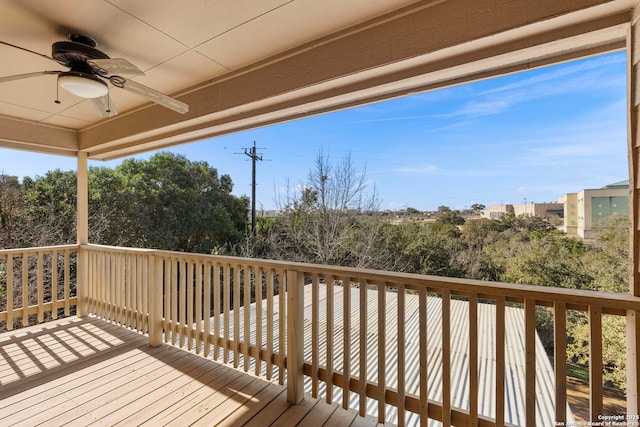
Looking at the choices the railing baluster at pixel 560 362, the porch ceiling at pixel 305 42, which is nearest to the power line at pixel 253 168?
the porch ceiling at pixel 305 42

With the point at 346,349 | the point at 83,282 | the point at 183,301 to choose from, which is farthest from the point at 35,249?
the point at 346,349

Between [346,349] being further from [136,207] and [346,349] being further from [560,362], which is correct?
[136,207]

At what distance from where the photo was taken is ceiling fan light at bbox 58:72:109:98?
1.68 m

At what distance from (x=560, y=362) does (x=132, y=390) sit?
107 inches

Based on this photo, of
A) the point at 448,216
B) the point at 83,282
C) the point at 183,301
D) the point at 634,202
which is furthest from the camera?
the point at 448,216

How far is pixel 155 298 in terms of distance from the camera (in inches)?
111

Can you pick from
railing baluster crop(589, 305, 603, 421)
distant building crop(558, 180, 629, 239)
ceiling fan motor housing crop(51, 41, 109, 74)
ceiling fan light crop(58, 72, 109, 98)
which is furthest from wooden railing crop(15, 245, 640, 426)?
ceiling fan motor housing crop(51, 41, 109, 74)

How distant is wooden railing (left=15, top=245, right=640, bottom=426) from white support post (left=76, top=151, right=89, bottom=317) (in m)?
0.10

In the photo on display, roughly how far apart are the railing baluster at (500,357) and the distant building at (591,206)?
0.77 m

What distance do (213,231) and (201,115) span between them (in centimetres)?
1015

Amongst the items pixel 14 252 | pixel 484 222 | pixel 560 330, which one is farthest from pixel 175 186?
pixel 560 330

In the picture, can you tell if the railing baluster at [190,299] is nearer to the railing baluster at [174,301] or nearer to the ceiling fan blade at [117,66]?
the railing baluster at [174,301]

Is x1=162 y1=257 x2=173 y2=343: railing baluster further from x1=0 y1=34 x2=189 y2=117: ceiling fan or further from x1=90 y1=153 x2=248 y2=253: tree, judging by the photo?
x1=90 y1=153 x2=248 y2=253: tree

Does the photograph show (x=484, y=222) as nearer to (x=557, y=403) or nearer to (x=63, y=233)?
(x=557, y=403)
